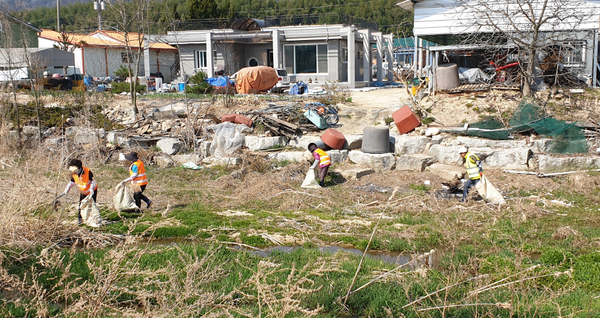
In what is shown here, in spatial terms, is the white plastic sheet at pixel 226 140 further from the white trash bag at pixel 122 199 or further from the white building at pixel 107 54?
the white building at pixel 107 54

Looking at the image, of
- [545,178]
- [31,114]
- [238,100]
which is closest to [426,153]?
[545,178]

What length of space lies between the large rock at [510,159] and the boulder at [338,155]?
368 cm

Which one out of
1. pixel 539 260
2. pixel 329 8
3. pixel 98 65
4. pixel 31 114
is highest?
pixel 329 8

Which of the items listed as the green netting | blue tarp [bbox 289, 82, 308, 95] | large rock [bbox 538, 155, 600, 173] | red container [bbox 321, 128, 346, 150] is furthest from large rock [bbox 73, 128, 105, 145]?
large rock [bbox 538, 155, 600, 173]

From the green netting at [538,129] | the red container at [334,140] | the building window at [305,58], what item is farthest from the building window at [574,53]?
the building window at [305,58]

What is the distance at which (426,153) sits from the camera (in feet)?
48.5

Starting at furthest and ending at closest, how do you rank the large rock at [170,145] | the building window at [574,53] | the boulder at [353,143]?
the building window at [574,53] → the large rock at [170,145] → the boulder at [353,143]

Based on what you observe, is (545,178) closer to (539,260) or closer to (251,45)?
(539,260)

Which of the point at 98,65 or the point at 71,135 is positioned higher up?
the point at 98,65

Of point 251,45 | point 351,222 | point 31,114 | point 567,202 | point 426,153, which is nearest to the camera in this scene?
point 351,222

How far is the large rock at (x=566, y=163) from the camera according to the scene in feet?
43.0

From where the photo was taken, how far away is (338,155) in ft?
48.7

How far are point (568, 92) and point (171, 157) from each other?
1241 centimetres

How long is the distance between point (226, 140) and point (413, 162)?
5.46 metres
